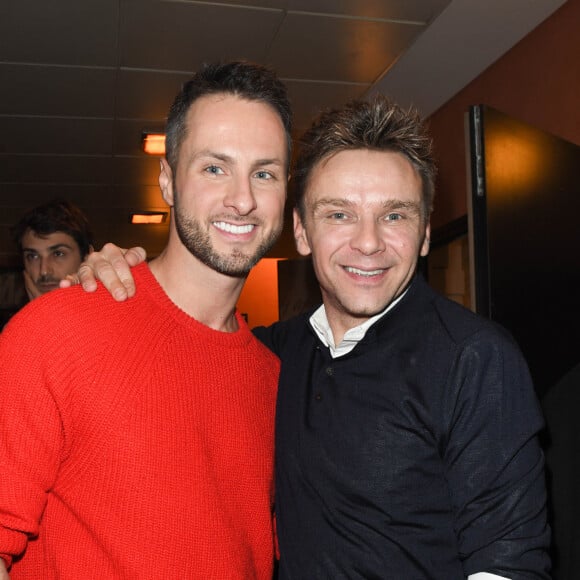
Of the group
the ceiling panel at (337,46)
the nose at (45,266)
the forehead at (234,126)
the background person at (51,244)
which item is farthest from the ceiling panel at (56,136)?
the forehead at (234,126)

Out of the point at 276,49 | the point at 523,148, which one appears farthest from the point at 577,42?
the point at 276,49

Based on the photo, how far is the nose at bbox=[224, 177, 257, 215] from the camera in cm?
155

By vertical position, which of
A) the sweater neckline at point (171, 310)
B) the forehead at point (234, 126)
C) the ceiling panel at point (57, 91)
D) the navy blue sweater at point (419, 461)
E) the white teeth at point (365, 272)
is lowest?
the navy blue sweater at point (419, 461)

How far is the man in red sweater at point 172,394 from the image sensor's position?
1300mm

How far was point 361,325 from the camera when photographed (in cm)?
162

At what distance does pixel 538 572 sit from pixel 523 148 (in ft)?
5.29

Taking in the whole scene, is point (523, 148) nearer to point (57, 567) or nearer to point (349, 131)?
point (349, 131)

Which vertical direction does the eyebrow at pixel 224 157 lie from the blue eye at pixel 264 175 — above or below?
above

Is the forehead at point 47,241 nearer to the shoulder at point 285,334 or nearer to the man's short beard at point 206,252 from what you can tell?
the shoulder at point 285,334

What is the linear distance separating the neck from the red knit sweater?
0.34 ft

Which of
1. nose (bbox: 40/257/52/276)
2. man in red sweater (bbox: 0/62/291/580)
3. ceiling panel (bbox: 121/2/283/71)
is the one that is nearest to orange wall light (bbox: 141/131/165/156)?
ceiling panel (bbox: 121/2/283/71)

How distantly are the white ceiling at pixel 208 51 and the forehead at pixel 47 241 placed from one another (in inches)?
41.5

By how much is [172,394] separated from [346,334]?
430 millimetres

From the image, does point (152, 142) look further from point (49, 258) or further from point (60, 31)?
point (49, 258)
